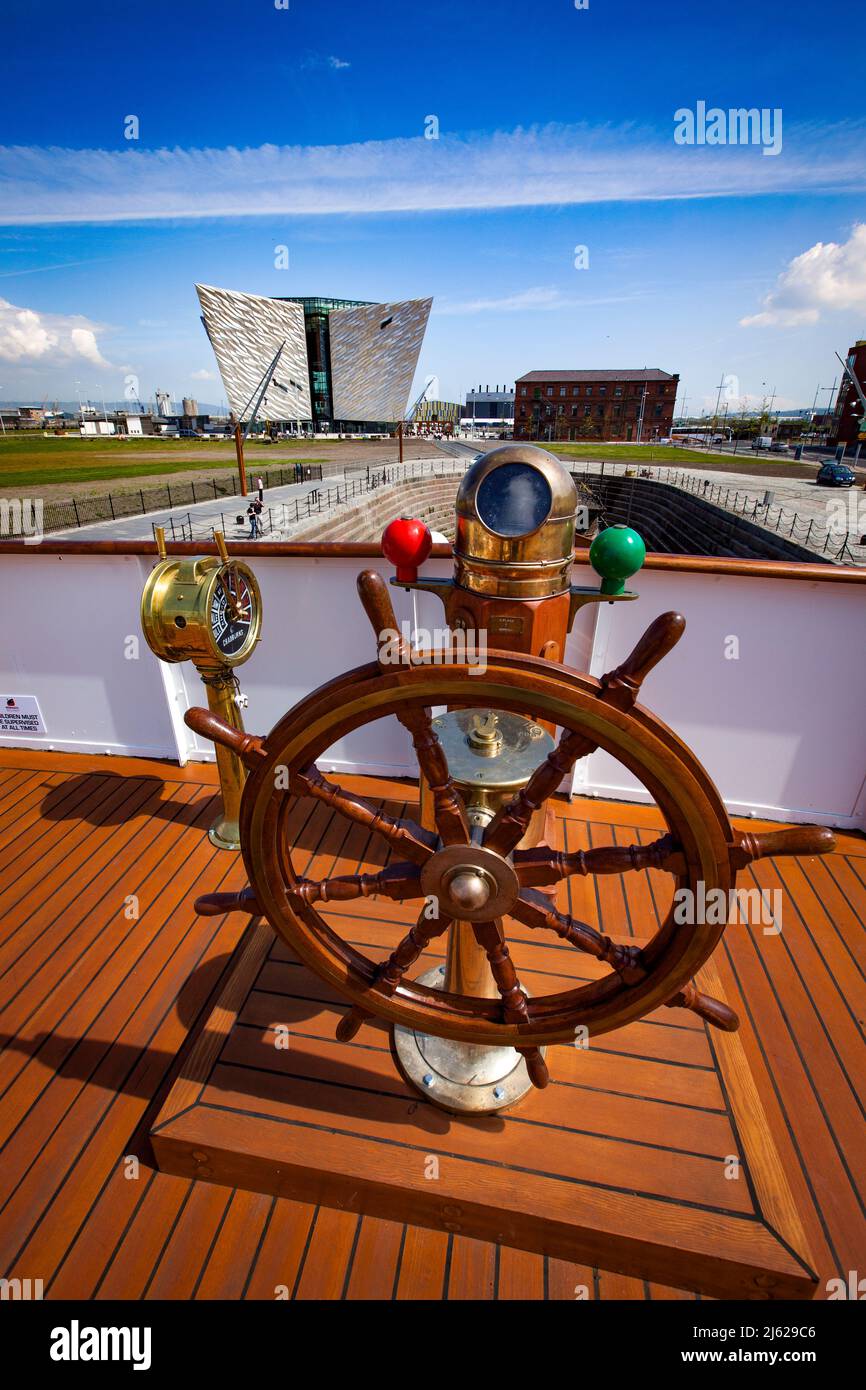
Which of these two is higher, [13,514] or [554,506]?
[554,506]

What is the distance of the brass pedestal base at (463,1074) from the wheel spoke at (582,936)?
1.71ft

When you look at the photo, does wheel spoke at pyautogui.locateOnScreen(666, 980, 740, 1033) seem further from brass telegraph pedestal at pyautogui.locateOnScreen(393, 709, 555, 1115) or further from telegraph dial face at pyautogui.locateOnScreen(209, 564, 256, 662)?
telegraph dial face at pyautogui.locateOnScreen(209, 564, 256, 662)

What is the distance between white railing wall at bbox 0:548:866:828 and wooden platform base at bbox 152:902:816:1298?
4.35 feet

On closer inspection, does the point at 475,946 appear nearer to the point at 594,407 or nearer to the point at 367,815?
the point at 367,815

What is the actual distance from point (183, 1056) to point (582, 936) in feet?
4.59

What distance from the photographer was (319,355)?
71.9 metres

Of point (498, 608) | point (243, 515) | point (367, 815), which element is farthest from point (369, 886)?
point (243, 515)

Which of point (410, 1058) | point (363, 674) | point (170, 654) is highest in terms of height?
point (363, 674)

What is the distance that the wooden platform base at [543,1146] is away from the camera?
1.32 metres

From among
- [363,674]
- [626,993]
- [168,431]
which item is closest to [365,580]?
[363,674]

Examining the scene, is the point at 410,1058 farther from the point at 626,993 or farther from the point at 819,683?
the point at 819,683

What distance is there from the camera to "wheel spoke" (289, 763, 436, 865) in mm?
1034

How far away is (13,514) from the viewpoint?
21.0m

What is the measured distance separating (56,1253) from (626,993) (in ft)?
4.89
